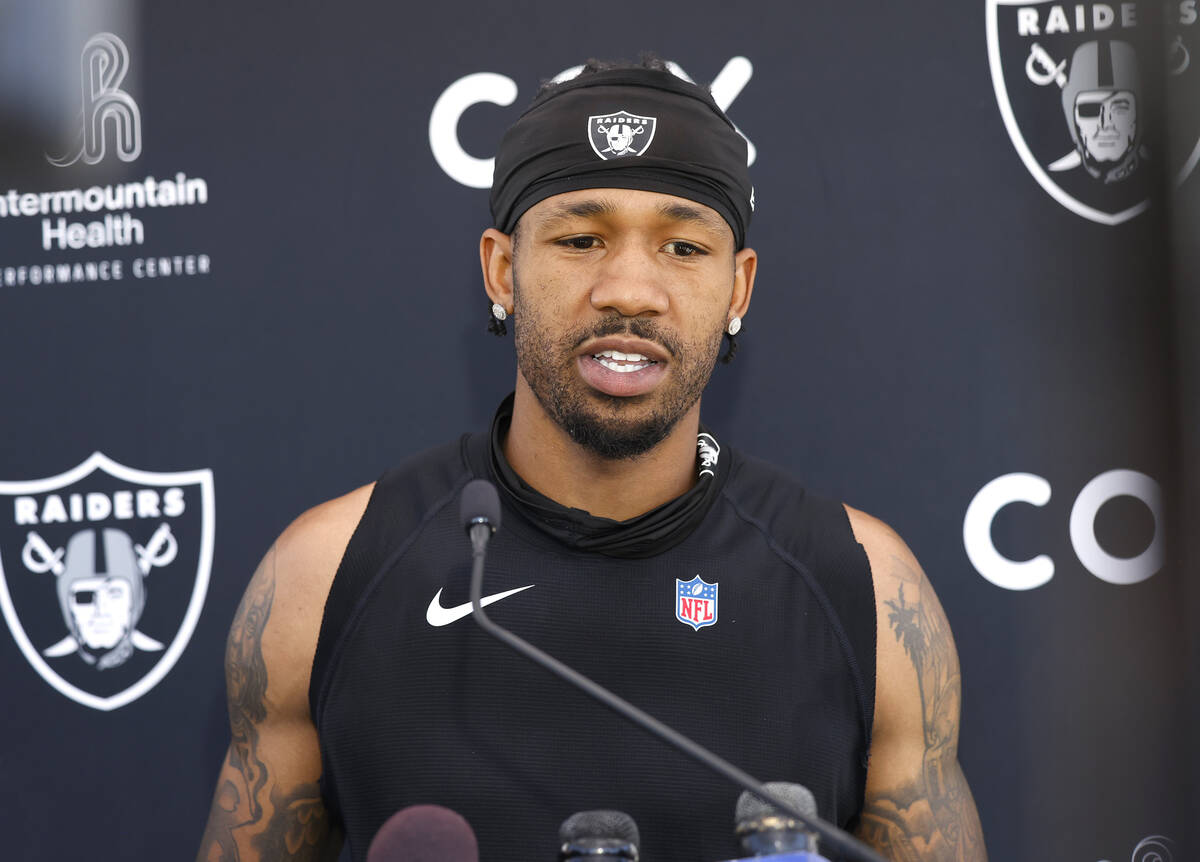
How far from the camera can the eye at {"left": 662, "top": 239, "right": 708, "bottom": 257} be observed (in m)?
1.95

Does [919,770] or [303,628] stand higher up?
[303,628]

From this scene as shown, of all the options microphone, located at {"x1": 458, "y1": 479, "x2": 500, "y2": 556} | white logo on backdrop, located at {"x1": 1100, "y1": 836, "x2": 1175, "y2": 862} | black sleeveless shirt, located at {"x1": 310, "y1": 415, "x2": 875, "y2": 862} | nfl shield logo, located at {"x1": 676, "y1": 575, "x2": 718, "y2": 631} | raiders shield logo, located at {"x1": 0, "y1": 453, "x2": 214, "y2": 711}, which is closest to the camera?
microphone, located at {"x1": 458, "y1": 479, "x2": 500, "y2": 556}

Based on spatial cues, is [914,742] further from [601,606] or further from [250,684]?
[250,684]

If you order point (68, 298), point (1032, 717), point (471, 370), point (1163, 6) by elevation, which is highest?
point (1163, 6)

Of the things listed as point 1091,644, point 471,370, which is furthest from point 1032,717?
point 471,370

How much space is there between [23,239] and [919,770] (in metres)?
1.88

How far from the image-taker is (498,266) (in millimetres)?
2078

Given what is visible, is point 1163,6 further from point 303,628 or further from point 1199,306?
point 303,628

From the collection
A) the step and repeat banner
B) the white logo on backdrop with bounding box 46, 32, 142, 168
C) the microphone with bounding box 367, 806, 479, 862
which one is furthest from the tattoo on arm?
the white logo on backdrop with bounding box 46, 32, 142, 168

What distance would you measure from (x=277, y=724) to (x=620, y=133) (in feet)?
3.33

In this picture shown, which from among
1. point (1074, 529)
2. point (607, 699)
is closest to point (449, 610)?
point (607, 699)

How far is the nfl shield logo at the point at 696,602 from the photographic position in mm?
1959

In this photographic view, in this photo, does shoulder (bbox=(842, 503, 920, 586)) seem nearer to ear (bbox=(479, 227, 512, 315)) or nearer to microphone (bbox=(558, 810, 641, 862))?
ear (bbox=(479, 227, 512, 315))

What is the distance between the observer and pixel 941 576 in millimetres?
2375
